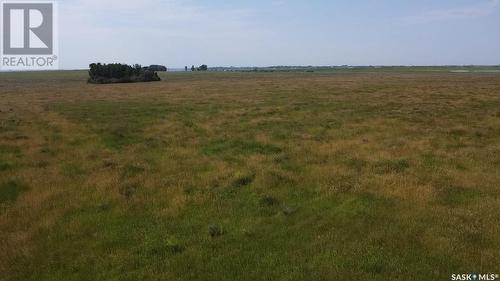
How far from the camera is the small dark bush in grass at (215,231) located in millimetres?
9609

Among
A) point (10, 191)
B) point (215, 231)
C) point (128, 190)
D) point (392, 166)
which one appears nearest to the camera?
point (215, 231)

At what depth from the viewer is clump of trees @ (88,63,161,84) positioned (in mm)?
95375

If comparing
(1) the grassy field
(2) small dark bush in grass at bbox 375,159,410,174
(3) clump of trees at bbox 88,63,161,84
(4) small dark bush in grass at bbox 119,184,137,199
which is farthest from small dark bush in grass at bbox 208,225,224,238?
(3) clump of trees at bbox 88,63,161,84

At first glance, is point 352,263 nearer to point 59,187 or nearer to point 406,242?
point 406,242

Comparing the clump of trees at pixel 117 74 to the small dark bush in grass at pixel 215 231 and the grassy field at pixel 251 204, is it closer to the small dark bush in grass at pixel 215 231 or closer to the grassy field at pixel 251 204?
the grassy field at pixel 251 204

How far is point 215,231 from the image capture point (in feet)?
31.7

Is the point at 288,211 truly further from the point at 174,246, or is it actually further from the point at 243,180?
the point at 243,180

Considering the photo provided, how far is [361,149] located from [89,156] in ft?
35.3

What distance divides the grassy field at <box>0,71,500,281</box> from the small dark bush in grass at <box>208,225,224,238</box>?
0.14 ft

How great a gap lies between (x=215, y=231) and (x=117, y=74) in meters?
94.2

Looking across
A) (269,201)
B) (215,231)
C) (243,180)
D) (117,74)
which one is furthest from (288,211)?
(117,74)

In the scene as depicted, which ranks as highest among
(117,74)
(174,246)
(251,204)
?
(117,74)

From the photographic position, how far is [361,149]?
18.5 metres

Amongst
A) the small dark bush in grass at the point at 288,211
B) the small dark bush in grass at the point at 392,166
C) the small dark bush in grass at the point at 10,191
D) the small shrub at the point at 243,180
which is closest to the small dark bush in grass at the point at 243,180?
the small shrub at the point at 243,180
